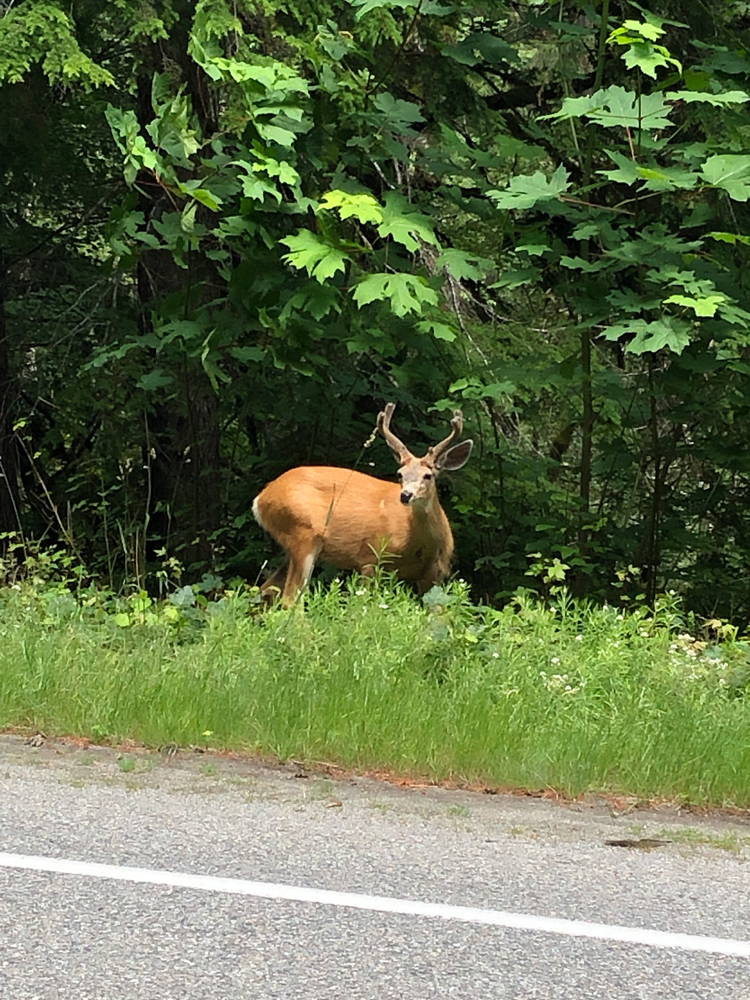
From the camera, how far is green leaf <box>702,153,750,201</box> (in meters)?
7.24

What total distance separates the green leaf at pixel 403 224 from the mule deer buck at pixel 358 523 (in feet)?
4.38

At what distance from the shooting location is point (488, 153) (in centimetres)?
891

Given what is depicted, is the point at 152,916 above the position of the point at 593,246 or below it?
below

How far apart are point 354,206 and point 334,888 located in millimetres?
4970

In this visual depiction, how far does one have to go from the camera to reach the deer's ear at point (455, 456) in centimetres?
877

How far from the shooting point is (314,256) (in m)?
8.00

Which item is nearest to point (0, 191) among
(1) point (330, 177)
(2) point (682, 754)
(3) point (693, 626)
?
(1) point (330, 177)

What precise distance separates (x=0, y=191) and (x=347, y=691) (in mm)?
7615

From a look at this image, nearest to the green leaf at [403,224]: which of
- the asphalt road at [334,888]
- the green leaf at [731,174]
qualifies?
the green leaf at [731,174]

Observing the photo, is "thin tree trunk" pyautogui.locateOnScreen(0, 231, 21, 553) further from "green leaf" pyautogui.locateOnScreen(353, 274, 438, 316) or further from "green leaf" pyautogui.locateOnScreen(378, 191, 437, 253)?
"green leaf" pyautogui.locateOnScreen(353, 274, 438, 316)

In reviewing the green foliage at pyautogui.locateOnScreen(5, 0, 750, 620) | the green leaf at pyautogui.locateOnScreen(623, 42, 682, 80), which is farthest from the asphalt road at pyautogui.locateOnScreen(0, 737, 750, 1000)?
the green leaf at pyautogui.locateOnScreen(623, 42, 682, 80)

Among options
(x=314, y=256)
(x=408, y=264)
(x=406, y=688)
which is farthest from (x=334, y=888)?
(x=408, y=264)

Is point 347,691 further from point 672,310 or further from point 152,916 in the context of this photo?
point 672,310

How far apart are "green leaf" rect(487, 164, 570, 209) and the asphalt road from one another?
12.8ft
